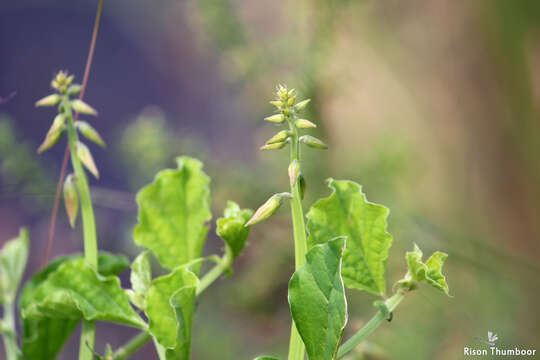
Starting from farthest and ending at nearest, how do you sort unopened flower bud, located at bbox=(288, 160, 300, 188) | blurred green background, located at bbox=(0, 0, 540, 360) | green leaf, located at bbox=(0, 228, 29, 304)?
1. blurred green background, located at bbox=(0, 0, 540, 360)
2. green leaf, located at bbox=(0, 228, 29, 304)
3. unopened flower bud, located at bbox=(288, 160, 300, 188)

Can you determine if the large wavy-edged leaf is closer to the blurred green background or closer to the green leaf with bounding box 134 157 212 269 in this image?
the green leaf with bounding box 134 157 212 269

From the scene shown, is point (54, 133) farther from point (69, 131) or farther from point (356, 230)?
point (356, 230)

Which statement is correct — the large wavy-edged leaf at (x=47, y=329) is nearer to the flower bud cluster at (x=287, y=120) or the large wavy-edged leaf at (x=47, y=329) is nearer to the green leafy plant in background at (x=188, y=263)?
the green leafy plant in background at (x=188, y=263)

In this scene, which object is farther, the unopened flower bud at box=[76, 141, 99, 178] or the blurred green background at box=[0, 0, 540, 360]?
the blurred green background at box=[0, 0, 540, 360]

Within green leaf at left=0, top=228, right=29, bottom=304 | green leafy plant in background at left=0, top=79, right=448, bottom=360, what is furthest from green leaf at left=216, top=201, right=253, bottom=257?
green leaf at left=0, top=228, right=29, bottom=304

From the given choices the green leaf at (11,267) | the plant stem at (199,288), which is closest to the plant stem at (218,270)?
the plant stem at (199,288)

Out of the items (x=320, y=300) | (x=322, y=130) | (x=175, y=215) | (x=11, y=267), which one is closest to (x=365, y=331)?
(x=320, y=300)
